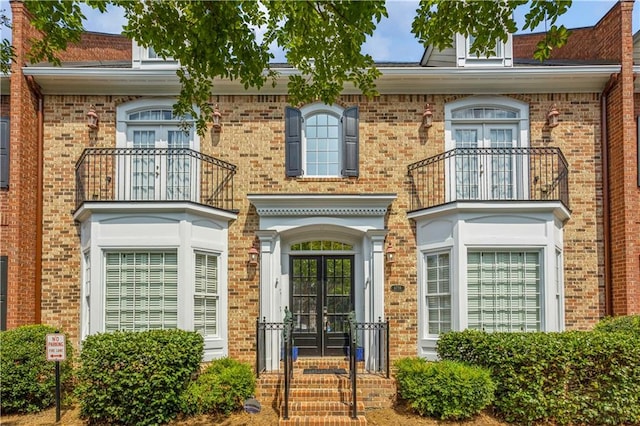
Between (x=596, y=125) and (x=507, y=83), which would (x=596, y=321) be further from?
(x=507, y=83)

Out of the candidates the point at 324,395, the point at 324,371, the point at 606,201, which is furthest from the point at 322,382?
the point at 606,201

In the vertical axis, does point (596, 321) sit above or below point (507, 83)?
below

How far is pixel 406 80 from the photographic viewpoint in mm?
10172

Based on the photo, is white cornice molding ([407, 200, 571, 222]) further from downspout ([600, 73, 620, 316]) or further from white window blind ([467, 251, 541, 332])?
downspout ([600, 73, 620, 316])

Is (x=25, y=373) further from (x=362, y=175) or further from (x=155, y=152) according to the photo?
(x=362, y=175)

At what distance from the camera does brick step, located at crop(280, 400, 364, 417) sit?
7.80m

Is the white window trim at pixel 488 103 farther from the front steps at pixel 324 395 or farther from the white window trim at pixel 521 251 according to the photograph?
the front steps at pixel 324 395

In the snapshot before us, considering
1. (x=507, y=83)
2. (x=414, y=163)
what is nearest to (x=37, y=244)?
(x=414, y=163)

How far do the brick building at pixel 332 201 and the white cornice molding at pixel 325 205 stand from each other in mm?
36

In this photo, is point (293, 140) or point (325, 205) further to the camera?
point (293, 140)

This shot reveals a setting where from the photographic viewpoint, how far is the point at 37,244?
9.92 m

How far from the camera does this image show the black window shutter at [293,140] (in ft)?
33.6

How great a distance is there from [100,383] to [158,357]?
958mm

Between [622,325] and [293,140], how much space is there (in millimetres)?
7027
